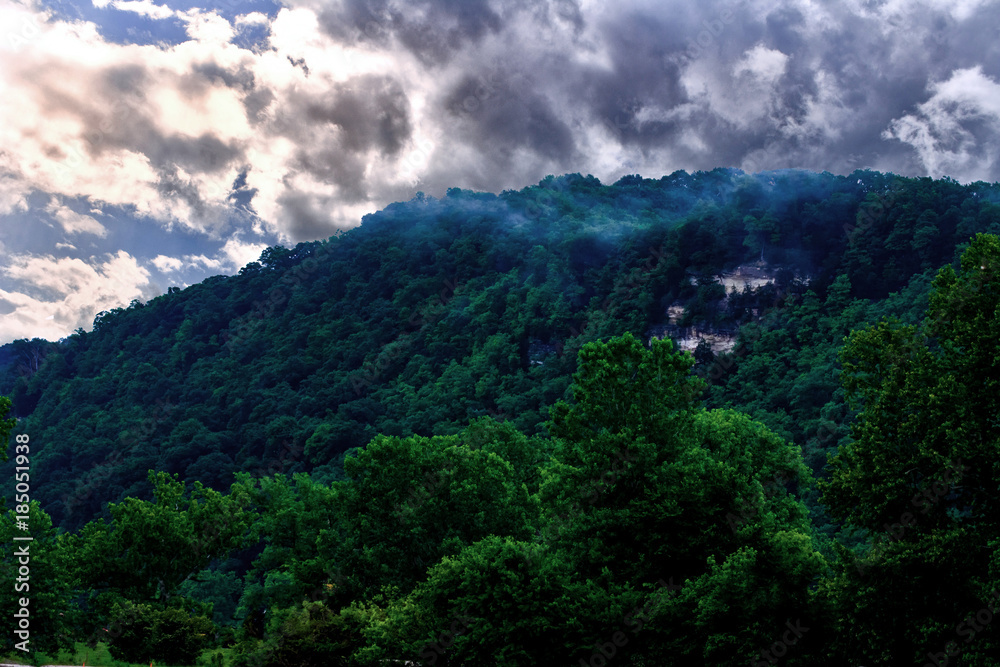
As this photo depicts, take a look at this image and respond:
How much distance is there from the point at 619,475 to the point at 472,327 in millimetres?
97363

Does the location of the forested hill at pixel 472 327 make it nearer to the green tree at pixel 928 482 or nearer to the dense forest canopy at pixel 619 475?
the dense forest canopy at pixel 619 475

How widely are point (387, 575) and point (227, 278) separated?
15132cm

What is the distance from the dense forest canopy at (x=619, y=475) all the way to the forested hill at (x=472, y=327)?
22.4 inches

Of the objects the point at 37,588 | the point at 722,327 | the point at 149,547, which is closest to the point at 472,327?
the point at 722,327

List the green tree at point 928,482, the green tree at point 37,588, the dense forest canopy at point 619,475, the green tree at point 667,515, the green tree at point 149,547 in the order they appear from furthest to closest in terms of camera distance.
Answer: the green tree at point 149,547 → the green tree at point 37,588 → the green tree at point 667,515 → the dense forest canopy at point 619,475 → the green tree at point 928,482

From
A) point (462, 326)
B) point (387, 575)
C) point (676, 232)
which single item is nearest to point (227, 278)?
point (462, 326)

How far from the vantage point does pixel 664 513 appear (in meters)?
22.9

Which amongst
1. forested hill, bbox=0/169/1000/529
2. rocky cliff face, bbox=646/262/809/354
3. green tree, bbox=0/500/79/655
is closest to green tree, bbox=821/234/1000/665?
green tree, bbox=0/500/79/655

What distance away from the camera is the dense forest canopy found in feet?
66.6

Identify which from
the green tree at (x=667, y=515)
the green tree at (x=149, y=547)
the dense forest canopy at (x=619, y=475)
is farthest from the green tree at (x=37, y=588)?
the green tree at (x=667, y=515)

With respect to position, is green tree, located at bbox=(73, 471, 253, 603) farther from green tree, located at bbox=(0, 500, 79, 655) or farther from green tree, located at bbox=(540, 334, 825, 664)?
green tree, located at bbox=(540, 334, 825, 664)

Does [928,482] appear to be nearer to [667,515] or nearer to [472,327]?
[667,515]

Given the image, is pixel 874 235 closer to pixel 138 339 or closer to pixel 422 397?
pixel 422 397

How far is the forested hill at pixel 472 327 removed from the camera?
94312mm
